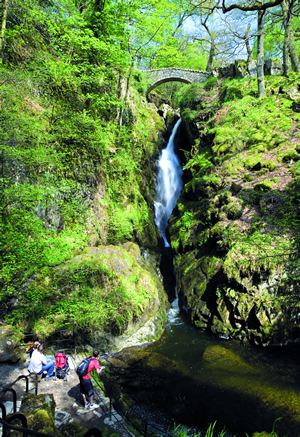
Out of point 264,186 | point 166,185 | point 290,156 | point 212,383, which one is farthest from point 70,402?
point 166,185

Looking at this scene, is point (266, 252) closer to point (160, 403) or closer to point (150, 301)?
point (150, 301)

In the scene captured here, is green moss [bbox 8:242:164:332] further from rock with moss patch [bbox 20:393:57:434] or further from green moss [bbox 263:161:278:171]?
green moss [bbox 263:161:278:171]

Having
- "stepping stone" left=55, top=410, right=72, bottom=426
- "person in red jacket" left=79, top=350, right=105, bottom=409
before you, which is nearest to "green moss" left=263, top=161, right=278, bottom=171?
"person in red jacket" left=79, top=350, right=105, bottom=409

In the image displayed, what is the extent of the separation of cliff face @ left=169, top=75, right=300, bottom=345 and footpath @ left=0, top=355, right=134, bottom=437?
511 cm

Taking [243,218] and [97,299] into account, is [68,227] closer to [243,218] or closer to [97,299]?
[97,299]

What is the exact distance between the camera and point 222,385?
23.8 ft

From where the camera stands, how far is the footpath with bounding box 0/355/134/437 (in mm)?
4738

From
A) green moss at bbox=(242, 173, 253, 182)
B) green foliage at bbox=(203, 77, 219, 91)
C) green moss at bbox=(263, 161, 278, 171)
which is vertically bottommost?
green moss at bbox=(242, 173, 253, 182)

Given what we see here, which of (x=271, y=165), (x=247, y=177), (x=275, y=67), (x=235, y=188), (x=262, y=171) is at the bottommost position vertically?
(x=235, y=188)

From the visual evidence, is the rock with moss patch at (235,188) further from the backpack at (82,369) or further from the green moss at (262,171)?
the backpack at (82,369)

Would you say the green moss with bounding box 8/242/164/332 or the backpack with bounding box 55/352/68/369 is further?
the green moss with bounding box 8/242/164/332

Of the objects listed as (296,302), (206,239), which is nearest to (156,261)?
(206,239)

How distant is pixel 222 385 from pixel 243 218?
23.7ft

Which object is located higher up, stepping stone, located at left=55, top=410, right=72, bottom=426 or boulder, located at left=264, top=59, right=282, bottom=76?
boulder, located at left=264, top=59, right=282, bottom=76
